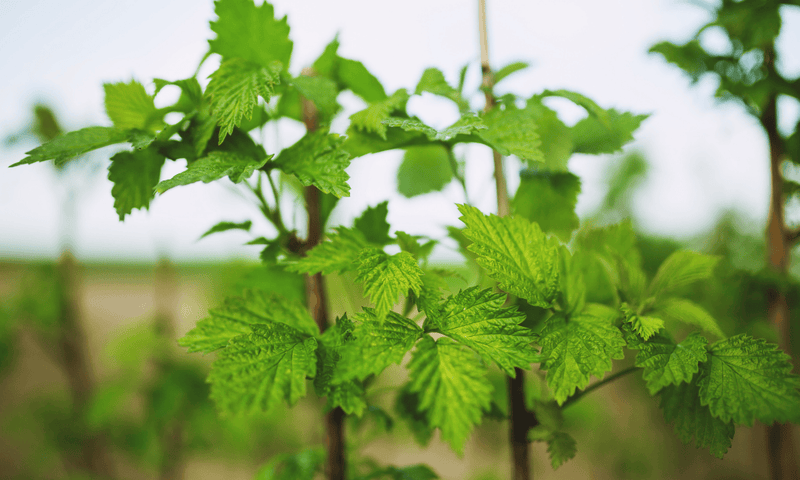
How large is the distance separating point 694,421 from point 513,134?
0.28 meters

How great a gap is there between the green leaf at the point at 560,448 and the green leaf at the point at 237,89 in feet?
1.27

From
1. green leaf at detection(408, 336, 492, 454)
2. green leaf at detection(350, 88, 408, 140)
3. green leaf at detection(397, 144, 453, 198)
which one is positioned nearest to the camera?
green leaf at detection(408, 336, 492, 454)

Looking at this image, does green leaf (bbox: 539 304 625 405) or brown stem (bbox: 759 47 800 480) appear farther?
brown stem (bbox: 759 47 800 480)

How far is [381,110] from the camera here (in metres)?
0.36

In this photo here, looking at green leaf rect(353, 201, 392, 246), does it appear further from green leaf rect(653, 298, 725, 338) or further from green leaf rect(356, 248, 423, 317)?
green leaf rect(653, 298, 725, 338)

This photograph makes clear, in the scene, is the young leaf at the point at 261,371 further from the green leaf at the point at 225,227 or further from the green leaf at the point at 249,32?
the green leaf at the point at 249,32

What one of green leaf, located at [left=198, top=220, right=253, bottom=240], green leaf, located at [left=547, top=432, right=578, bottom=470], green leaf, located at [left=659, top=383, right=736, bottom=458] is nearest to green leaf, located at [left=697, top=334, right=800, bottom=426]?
green leaf, located at [left=659, top=383, right=736, bottom=458]

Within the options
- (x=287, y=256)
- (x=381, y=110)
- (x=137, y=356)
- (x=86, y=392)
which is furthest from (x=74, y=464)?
(x=381, y=110)

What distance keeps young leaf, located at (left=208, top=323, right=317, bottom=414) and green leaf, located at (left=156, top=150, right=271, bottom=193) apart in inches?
5.0

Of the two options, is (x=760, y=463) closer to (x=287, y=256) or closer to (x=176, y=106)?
(x=287, y=256)

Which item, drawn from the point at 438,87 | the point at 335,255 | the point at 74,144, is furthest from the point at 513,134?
the point at 74,144

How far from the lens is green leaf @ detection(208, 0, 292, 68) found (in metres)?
0.40

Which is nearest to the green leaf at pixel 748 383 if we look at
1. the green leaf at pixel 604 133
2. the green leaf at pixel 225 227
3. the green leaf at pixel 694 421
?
the green leaf at pixel 694 421

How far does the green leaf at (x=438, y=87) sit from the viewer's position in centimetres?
39
